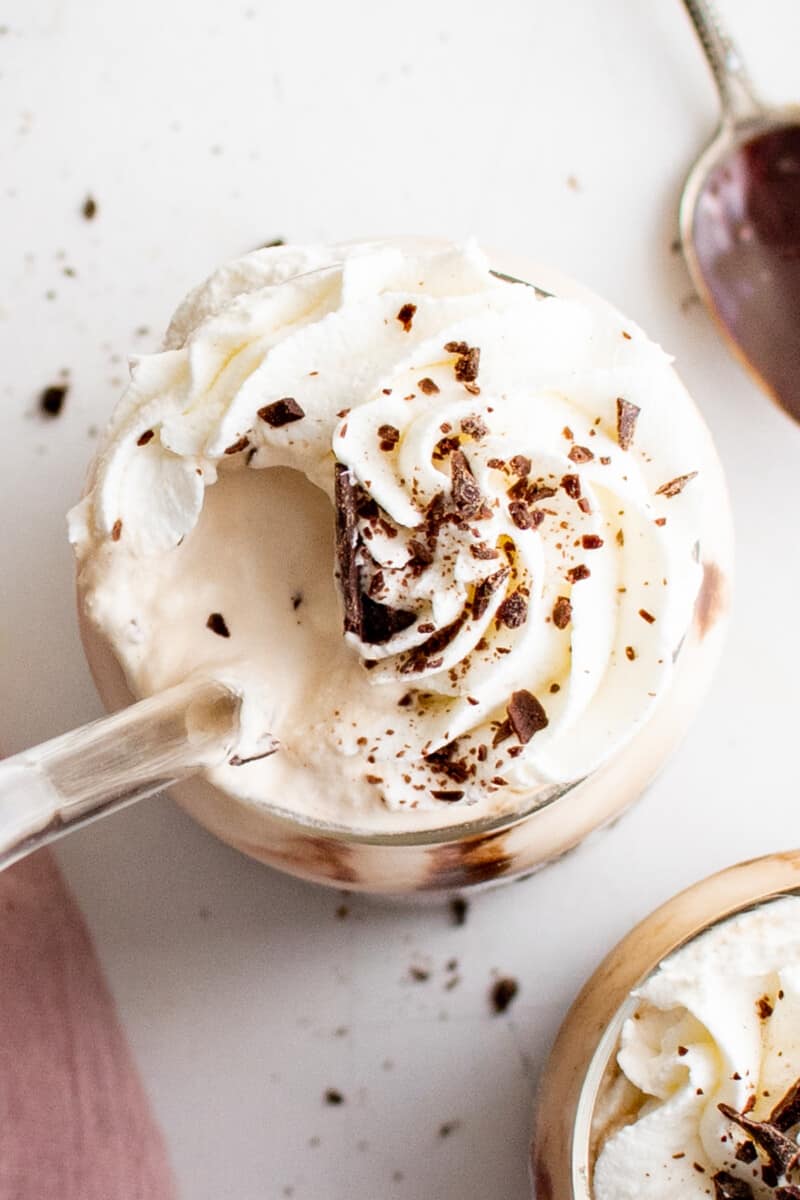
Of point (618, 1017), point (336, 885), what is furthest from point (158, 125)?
point (618, 1017)

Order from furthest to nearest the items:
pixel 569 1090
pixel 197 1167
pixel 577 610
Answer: pixel 197 1167 → pixel 569 1090 → pixel 577 610

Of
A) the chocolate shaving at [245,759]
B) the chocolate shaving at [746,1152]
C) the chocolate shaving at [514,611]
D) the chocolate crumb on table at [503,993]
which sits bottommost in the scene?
the chocolate crumb on table at [503,993]

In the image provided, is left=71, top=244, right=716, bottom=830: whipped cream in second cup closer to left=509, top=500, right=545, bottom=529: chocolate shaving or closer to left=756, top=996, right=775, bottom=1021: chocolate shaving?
left=509, top=500, right=545, bottom=529: chocolate shaving

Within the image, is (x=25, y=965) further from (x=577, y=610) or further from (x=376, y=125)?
(x=376, y=125)

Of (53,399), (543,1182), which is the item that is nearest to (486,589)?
(543,1182)

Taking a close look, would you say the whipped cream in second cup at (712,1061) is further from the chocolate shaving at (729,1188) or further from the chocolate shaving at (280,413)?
the chocolate shaving at (280,413)

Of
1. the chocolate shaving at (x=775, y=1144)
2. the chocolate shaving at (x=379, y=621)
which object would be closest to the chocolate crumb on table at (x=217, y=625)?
the chocolate shaving at (x=379, y=621)

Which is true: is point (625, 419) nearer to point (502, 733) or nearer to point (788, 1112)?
point (502, 733)
